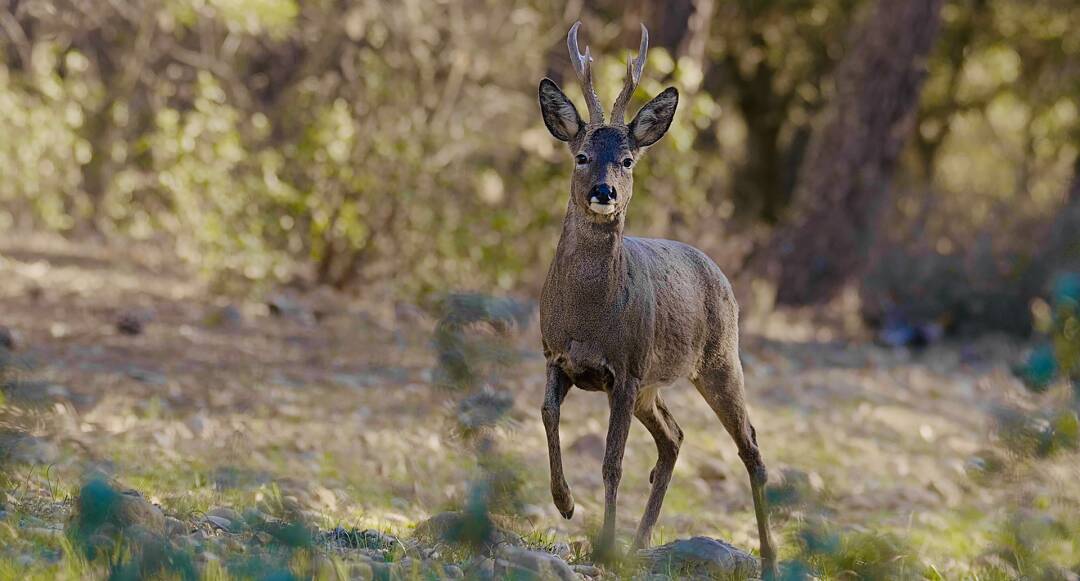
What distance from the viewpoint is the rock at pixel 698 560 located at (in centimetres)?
537

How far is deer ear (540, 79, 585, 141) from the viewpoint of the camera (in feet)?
18.5

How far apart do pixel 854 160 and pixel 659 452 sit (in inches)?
430

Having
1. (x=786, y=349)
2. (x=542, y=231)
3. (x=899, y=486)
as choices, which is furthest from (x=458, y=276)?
(x=899, y=486)

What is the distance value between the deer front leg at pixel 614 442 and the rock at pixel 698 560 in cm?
21

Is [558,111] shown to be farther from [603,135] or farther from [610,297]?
[610,297]

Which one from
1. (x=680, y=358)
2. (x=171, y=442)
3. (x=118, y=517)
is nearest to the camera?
(x=118, y=517)

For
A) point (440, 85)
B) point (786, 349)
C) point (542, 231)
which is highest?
point (440, 85)

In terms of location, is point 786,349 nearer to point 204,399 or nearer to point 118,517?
point 204,399

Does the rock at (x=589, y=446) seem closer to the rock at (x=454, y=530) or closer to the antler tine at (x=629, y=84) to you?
the rock at (x=454, y=530)

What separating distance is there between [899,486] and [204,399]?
4531 millimetres

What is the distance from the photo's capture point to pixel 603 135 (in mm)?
5477

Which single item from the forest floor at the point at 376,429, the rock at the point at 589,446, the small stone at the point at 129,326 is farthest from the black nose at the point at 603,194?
the small stone at the point at 129,326

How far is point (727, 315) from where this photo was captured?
20.3ft

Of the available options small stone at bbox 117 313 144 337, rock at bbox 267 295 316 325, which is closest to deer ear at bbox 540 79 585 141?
small stone at bbox 117 313 144 337
